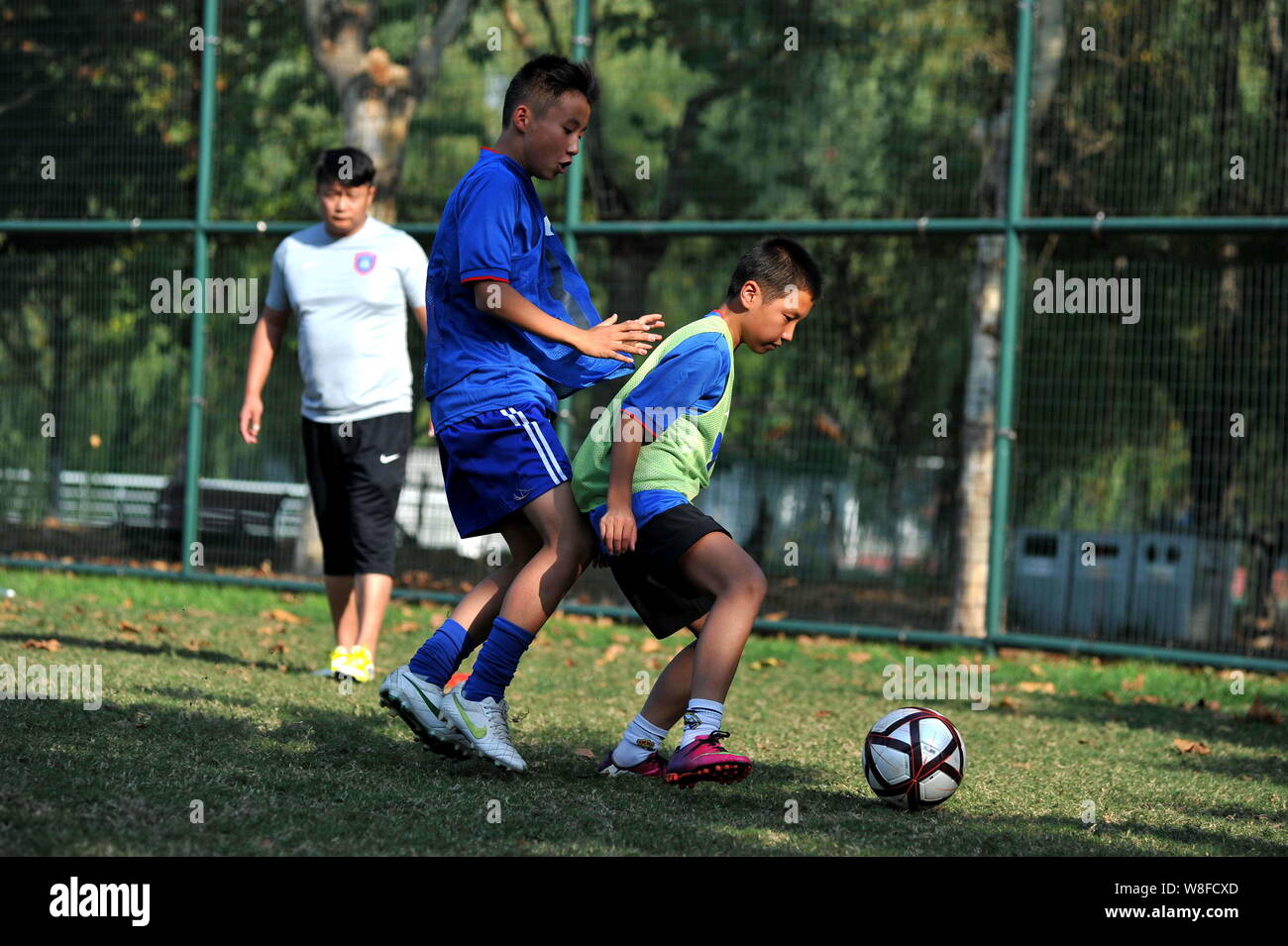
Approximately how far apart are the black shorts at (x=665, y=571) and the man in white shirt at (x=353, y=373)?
79.7 inches

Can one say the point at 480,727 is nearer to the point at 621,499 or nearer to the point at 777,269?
the point at 621,499

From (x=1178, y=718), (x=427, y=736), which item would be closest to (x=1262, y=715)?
(x=1178, y=718)

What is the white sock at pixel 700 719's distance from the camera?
4020mm

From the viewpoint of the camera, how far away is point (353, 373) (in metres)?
6.06

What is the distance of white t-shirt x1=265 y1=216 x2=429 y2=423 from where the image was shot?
19.9 feet

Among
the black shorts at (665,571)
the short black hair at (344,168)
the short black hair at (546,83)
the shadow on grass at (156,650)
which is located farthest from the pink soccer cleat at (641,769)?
the short black hair at (344,168)

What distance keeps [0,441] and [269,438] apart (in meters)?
2.05

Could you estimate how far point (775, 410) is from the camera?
942 centimetres

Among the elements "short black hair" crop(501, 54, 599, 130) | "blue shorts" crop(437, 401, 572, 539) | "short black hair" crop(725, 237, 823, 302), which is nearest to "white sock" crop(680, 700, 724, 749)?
"blue shorts" crop(437, 401, 572, 539)

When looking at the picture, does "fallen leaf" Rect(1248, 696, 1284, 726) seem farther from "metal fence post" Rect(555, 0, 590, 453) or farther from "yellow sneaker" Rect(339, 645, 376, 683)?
"metal fence post" Rect(555, 0, 590, 453)

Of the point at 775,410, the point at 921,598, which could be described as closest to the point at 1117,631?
the point at 921,598

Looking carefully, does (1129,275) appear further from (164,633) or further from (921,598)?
(164,633)

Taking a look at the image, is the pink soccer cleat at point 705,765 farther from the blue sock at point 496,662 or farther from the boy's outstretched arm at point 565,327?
the boy's outstretched arm at point 565,327

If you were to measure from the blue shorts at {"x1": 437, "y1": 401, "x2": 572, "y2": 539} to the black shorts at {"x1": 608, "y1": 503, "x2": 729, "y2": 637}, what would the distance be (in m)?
0.30
